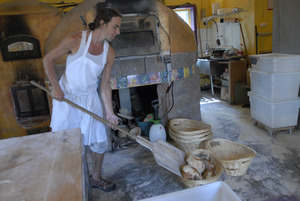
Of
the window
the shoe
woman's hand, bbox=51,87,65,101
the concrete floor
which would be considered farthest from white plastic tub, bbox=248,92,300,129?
the window

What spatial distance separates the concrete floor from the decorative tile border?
0.82 m

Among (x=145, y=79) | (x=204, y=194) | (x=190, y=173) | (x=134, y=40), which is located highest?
Answer: (x=134, y=40)

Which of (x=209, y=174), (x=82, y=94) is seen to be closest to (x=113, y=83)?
(x=82, y=94)

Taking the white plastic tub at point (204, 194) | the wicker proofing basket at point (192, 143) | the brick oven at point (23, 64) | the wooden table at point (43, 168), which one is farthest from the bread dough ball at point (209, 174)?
the brick oven at point (23, 64)

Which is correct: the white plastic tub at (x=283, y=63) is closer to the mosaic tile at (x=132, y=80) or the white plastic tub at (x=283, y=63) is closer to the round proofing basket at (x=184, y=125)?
the round proofing basket at (x=184, y=125)

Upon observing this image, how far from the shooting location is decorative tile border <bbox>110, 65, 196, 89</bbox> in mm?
2914

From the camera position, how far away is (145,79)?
3000 millimetres

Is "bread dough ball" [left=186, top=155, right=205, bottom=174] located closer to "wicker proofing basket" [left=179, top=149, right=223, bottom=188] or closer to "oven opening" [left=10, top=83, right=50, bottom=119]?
"wicker proofing basket" [left=179, top=149, right=223, bottom=188]

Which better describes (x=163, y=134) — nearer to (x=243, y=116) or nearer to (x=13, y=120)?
(x=243, y=116)

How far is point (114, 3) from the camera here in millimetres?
2857

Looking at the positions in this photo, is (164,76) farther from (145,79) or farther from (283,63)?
(283,63)

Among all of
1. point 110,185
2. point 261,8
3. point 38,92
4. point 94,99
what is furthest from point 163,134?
point 261,8

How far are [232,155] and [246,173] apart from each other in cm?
21

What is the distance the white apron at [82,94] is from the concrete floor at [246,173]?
55 cm
